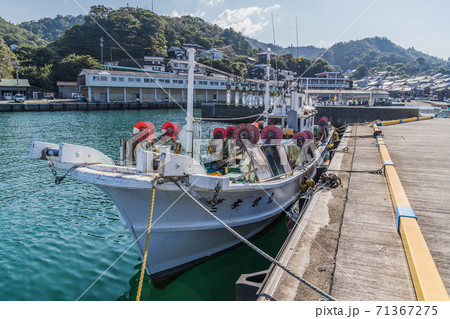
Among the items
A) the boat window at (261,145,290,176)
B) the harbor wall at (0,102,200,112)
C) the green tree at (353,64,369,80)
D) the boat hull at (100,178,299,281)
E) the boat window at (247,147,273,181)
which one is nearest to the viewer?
the boat hull at (100,178,299,281)

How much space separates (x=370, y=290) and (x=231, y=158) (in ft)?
23.1

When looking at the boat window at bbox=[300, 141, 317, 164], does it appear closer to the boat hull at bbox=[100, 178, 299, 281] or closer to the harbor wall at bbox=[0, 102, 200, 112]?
the boat hull at bbox=[100, 178, 299, 281]

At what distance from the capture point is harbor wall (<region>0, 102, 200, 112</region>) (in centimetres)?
4972

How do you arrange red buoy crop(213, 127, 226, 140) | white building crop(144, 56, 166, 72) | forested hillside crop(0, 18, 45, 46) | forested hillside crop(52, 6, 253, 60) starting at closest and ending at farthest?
red buoy crop(213, 127, 226, 140) → white building crop(144, 56, 166, 72) → forested hillside crop(52, 6, 253, 60) → forested hillside crop(0, 18, 45, 46)

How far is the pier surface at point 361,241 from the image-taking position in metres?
4.54

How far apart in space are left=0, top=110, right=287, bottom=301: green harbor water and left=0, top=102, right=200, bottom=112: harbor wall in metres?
42.1

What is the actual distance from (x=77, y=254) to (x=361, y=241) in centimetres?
745

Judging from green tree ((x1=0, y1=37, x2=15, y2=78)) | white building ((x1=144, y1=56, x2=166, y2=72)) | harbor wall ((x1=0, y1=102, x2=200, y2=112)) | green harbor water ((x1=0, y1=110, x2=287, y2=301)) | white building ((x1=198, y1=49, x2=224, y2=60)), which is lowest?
green harbor water ((x1=0, y1=110, x2=287, y2=301))

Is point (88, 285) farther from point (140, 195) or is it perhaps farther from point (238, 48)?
point (238, 48)

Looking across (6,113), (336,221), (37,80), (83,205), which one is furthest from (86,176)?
(37,80)

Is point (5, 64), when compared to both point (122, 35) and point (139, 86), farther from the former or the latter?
point (122, 35)

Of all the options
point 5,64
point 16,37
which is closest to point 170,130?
point 5,64

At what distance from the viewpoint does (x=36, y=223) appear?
10680 millimetres

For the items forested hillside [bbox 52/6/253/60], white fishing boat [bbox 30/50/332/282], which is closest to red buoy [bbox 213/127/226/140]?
white fishing boat [bbox 30/50/332/282]
